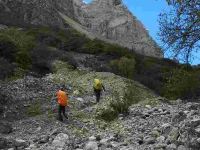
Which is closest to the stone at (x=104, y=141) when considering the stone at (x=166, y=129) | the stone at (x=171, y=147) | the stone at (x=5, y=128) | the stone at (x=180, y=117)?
the stone at (x=166, y=129)

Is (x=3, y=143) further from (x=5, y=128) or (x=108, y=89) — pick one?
(x=108, y=89)

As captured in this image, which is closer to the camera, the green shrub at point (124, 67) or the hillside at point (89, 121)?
the hillside at point (89, 121)

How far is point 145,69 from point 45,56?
1763cm

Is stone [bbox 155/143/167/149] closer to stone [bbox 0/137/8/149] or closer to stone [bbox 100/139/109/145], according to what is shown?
stone [bbox 100/139/109/145]

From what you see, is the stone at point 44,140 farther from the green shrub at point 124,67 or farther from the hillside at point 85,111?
the green shrub at point 124,67

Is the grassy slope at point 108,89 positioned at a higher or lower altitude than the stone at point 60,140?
higher

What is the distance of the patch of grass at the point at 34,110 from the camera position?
30.3 m

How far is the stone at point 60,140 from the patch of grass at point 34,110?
308 inches

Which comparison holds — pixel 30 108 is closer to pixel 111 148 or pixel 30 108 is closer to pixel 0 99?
pixel 0 99

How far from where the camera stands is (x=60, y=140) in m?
21.7

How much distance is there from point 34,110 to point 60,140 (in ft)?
32.2

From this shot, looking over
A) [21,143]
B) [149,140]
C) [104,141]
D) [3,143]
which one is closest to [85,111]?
[21,143]

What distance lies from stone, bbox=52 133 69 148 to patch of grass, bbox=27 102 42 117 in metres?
7.81

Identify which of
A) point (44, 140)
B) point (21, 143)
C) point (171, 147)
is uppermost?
point (171, 147)
